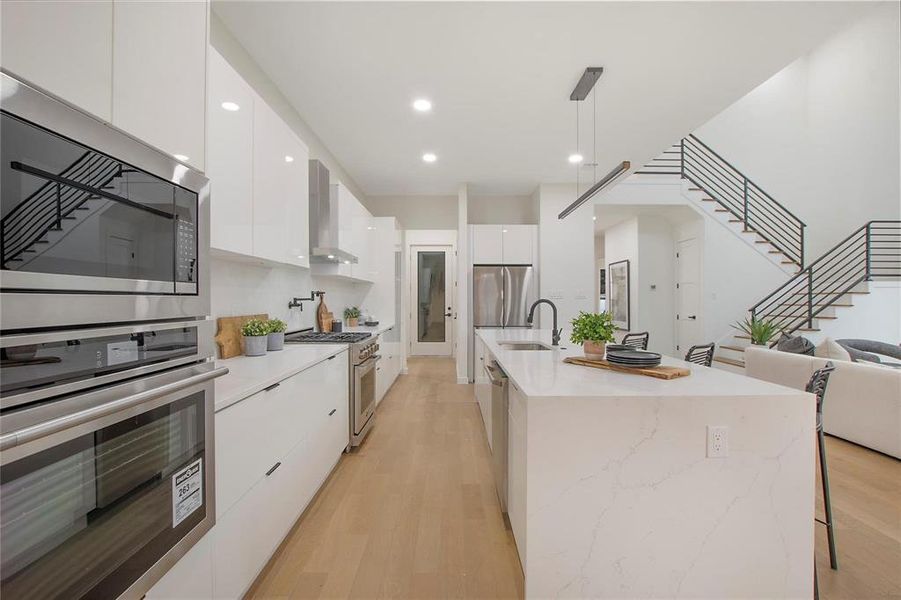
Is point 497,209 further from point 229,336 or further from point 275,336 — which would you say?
point 229,336

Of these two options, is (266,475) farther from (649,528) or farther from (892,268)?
(892,268)

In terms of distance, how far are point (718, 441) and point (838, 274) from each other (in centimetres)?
723

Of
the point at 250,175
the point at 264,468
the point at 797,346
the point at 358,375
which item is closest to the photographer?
the point at 264,468

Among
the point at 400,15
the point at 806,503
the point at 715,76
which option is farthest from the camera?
the point at 715,76

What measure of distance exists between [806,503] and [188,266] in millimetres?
2315

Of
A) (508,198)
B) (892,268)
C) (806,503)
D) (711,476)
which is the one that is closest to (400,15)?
(711,476)

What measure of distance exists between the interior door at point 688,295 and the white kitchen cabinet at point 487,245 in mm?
3453

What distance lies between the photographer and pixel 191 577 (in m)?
1.21

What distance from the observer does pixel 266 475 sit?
5.53ft

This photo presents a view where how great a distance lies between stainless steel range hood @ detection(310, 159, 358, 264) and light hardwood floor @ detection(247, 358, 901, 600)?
177cm

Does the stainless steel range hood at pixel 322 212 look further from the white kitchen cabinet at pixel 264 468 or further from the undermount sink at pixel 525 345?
the undermount sink at pixel 525 345

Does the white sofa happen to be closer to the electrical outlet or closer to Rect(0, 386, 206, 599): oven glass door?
the electrical outlet

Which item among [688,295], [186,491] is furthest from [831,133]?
[186,491]

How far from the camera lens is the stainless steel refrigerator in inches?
227
